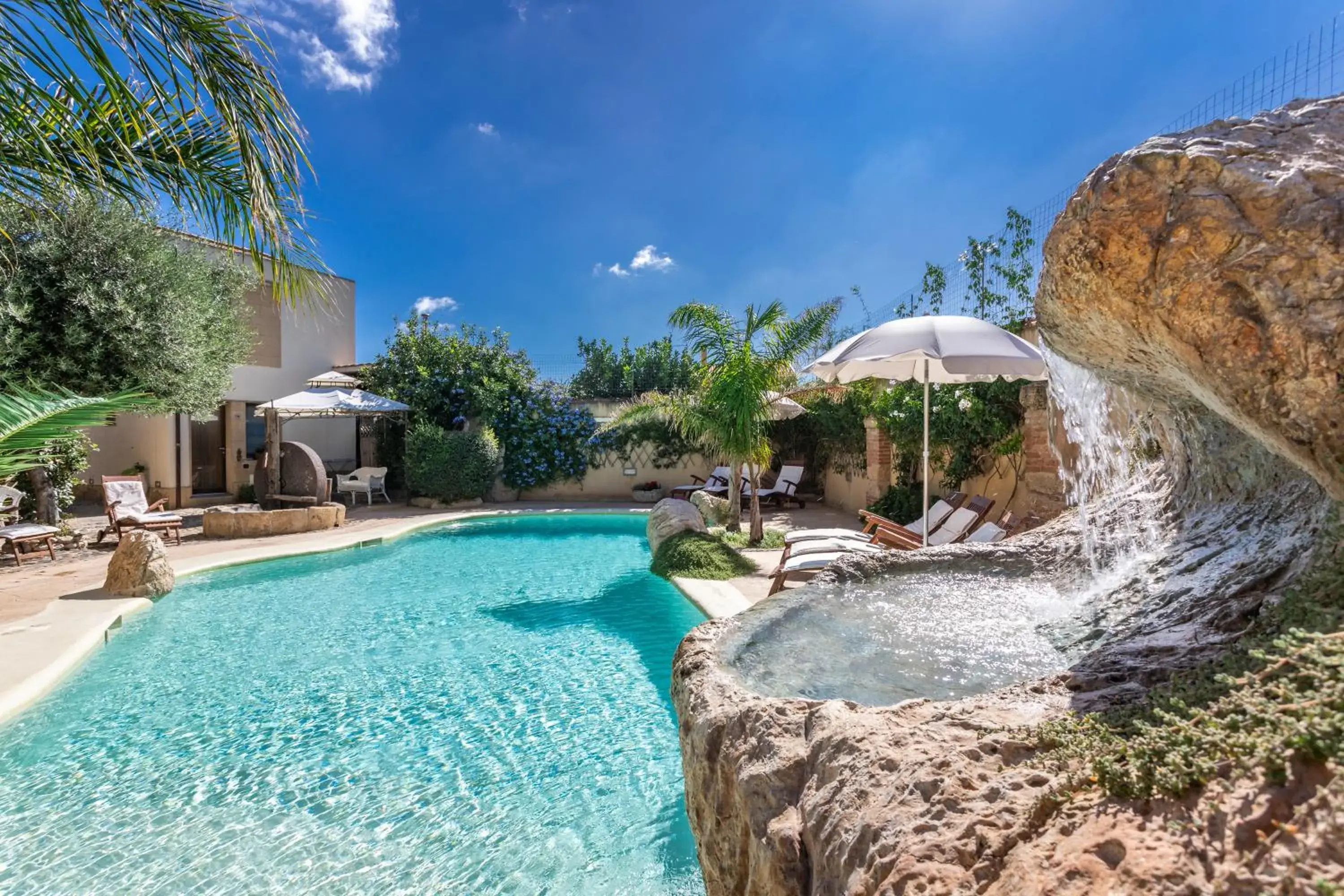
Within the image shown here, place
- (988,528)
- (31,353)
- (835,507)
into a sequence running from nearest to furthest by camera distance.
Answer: (988,528) < (31,353) < (835,507)

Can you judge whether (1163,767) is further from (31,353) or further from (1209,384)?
(31,353)

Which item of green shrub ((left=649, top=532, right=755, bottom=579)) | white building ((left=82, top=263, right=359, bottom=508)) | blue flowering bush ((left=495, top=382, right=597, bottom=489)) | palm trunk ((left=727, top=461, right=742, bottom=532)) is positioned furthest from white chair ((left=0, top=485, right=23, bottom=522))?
palm trunk ((left=727, top=461, right=742, bottom=532))

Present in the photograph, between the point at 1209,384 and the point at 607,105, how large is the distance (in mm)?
13442

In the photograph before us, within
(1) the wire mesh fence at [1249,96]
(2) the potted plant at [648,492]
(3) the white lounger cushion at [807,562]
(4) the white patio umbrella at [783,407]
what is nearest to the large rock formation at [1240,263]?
(1) the wire mesh fence at [1249,96]

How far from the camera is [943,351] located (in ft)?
18.4

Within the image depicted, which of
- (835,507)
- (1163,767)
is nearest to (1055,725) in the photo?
(1163,767)

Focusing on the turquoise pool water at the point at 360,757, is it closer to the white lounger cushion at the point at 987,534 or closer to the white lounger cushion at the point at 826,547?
the white lounger cushion at the point at 826,547

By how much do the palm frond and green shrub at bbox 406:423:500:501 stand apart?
12.7 meters

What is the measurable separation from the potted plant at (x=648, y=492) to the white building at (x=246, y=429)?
328 inches

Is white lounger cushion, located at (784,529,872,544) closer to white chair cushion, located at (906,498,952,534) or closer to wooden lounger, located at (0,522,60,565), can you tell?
white chair cushion, located at (906,498,952,534)

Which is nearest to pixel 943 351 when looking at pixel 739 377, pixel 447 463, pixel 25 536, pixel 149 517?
pixel 739 377

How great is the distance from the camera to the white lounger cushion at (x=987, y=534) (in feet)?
22.3

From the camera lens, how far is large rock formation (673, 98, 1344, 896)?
3.21ft

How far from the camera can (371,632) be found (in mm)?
6398
